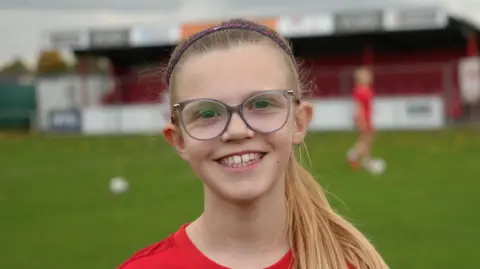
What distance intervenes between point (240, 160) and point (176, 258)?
0.32 meters

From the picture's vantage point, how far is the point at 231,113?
175 centimetres

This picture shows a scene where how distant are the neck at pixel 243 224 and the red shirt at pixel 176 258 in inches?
1.8

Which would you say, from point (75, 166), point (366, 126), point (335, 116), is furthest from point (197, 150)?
point (335, 116)

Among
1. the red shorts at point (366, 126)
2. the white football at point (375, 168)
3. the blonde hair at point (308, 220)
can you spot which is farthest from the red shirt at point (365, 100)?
the blonde hair at point (308, 220)

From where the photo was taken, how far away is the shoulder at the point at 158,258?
6.11 feet

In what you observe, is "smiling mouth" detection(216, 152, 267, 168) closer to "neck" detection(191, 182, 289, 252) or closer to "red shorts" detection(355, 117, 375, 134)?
"neck" detection(191, 182, 289, 252)

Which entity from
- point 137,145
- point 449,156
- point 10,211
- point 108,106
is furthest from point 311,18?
point 10,211

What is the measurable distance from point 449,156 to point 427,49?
68.1 feet

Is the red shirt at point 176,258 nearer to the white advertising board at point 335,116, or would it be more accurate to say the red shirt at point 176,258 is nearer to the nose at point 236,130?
the nose at point 236,130

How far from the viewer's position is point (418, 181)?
12023mm

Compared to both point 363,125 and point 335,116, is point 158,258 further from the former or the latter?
point 335,116

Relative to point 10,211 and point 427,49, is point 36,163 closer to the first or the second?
point 10,211

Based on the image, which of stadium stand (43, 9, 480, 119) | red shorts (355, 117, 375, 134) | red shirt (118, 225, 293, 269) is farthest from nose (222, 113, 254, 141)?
stadium stand (43, 9, 480, 119)

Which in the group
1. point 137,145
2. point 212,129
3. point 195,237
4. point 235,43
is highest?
point 235,43
